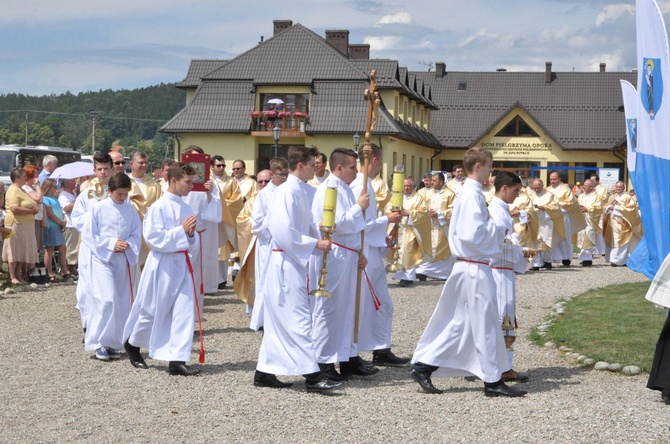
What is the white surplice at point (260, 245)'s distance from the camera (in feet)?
34.7

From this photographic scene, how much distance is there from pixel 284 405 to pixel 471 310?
1598mm

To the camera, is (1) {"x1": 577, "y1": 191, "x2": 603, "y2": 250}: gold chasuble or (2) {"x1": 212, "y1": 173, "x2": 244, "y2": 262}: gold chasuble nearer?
(2) {"x1": 212, "y1": 173, "x2": 244, "y2": 262}: gold chasuble

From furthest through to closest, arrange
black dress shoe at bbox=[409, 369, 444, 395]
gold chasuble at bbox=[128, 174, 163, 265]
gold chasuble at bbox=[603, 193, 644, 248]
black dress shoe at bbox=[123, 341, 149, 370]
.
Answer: gold chasuble at bbox=[603, 193, 644, 248] → gold chasuble at bbox=[128, 174, 163, 265] → black dress shoe at bbox=[123, 341, 149, 370] → black dress shoe at bbox=[409, 369, 444, 395]

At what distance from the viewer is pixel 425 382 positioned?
7.93 meters

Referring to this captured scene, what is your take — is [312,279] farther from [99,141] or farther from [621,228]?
[99,141]

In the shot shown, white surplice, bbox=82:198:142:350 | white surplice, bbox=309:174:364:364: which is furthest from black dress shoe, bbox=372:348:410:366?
white surplice, bbox=82:198:142:350

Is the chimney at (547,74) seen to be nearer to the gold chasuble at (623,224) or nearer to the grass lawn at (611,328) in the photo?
the gold chasuble at (623,224)

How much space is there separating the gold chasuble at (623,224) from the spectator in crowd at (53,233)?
38.4ft

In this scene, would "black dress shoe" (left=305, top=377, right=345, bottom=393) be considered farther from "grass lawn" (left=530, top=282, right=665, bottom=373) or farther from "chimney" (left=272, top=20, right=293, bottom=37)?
"chimney" (left=272, top=20, right=293, bottom=37)

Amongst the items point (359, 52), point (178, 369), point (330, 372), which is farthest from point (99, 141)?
point (330, 372)

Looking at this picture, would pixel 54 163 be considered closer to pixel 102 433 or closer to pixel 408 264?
pixel 408 264

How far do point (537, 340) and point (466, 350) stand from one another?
313 cm

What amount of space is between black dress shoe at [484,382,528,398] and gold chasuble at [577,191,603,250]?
1509 cm

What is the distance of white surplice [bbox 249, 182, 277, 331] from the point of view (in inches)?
416
